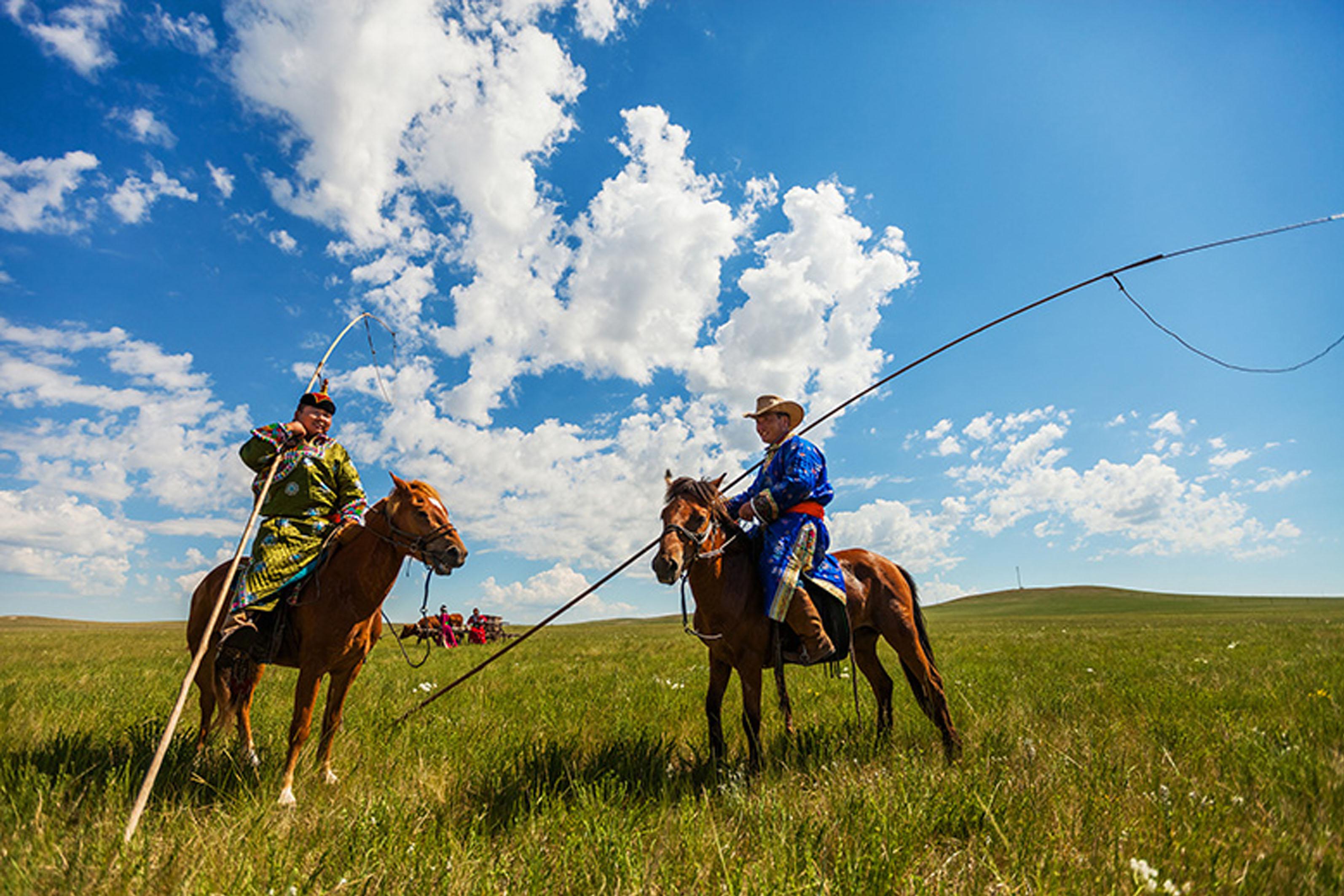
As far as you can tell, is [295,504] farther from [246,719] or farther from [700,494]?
[700,494]

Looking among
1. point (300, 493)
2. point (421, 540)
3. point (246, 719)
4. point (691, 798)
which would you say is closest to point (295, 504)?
point (300, 493)

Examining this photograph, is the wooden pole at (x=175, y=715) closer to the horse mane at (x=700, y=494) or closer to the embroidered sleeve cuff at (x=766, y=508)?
the horse mane at (x=700, y=494)

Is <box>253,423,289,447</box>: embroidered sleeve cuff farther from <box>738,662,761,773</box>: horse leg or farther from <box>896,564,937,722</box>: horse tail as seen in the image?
Answer: <box>896,564,937,722</box>: horse tail

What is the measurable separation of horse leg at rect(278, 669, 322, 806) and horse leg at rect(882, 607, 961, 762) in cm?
532

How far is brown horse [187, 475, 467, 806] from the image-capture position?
5113 mm

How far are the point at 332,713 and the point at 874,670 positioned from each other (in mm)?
5534

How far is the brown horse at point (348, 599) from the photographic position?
5113 mm

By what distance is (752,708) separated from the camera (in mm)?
5230

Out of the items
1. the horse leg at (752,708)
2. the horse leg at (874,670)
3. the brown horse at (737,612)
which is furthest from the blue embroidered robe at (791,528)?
the horse leg at (874,670)

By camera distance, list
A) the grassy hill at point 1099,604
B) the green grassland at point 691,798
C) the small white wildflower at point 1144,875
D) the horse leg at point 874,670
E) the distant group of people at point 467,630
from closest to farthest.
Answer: the small white wildflower at point 1144,875 < the green grassland at point 691,798 < the horse leg at point 874,670 < the distant group of people at point 467,630 < the grassy hill at point 1099,604

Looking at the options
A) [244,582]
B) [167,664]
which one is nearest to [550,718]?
[244,582]

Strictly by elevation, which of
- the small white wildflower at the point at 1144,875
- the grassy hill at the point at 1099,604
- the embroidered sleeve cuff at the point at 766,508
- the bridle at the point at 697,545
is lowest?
the grassy hill at the point at 1099,604

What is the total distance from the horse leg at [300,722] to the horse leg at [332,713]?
0.19 metres

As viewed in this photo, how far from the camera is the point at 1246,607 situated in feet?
237
